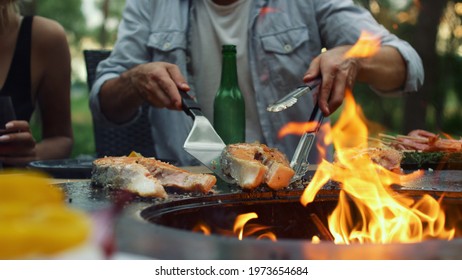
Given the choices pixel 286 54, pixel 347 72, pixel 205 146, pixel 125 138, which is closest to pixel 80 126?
pixel 125 138

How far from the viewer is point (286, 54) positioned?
3.22m

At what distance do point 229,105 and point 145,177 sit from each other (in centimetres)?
88

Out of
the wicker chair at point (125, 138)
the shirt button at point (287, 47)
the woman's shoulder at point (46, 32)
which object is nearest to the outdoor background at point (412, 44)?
the wicker chair at point (125, 138)

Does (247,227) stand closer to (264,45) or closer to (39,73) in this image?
(264,45)

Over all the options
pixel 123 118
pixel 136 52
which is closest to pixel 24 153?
pixel 123 118

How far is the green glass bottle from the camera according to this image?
2.27 m

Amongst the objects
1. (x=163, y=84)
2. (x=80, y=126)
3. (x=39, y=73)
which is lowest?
(x=80, y=126)

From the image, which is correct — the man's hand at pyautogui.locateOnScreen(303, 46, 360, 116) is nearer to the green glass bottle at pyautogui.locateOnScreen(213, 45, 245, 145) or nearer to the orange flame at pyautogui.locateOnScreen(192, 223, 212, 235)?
the green glass bottle at pyautogui.locateOnScreen(213, 45, 245, 145)

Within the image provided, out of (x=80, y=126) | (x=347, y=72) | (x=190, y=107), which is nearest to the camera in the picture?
(x=190, y=107)

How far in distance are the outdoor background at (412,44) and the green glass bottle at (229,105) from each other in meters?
1.40

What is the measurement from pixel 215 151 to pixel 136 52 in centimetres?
171

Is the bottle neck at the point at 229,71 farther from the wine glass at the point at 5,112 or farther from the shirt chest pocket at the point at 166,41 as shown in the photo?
the shirt chest pocket at the point at 166,41

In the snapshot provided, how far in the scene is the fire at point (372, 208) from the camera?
152 cm
